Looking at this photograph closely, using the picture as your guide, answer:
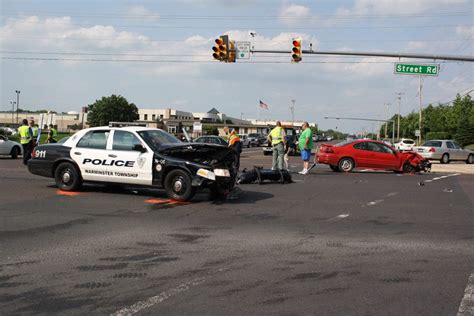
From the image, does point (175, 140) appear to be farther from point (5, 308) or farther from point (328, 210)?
point (5, 308)

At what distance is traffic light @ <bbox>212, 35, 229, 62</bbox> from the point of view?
77.2 feet

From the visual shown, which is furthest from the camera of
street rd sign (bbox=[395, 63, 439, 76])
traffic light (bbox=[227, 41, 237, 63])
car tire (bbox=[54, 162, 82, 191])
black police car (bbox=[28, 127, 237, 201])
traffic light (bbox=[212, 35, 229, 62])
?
traffic light (bbox=[227, 41, 237, 63])

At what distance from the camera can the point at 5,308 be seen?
448 cm

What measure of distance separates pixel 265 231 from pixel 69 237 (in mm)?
2966

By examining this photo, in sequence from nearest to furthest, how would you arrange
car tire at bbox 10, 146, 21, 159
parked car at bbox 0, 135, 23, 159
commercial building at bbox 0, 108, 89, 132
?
1. parked car at bbox 0, 135, 23, 159
2. car tire at bbox 10, 146, 21, 159
3. commercial building at bbox 0, 108, 89, 132

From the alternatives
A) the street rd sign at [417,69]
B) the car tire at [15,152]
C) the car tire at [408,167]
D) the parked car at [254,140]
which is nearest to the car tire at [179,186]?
the car tire at [408,167]

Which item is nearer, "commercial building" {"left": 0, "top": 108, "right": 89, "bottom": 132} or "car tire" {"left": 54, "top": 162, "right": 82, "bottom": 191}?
"car tire" {"left": 54, "top": 162, "right": 82, "bottom": 191}

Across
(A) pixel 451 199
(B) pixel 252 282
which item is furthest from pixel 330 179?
(B) pixel 252 282

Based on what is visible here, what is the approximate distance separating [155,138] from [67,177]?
2.40 meters

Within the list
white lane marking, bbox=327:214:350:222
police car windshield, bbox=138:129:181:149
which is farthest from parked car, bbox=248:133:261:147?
white lane marking, bbox=327:214:350:222

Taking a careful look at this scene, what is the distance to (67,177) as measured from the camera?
40.3ft

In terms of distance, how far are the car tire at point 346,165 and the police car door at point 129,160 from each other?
11.1 metres

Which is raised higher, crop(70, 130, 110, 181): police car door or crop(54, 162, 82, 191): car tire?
crop(70, 130, 110, 181): police car door

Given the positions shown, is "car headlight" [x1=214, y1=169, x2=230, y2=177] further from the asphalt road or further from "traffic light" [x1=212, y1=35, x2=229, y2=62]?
"traffic light" [x1=212, y1=35, x2=229, y2=62]
